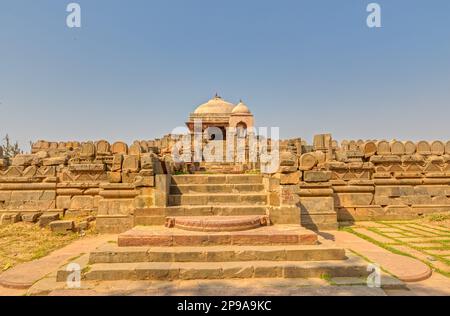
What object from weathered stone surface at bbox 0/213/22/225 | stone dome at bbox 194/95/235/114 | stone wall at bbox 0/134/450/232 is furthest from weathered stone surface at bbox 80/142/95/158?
stone dome at bbox 194/95/235/114

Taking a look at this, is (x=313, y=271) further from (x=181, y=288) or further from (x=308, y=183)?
(x=308, y=183)

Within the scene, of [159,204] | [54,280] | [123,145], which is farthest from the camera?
[123,145]

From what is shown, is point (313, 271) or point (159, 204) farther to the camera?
point (159, 204)

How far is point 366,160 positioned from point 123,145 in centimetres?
843

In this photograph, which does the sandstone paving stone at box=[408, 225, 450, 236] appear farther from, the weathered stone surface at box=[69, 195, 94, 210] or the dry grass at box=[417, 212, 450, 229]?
the weathered stone surface at box=[69, 195, 94, 210]

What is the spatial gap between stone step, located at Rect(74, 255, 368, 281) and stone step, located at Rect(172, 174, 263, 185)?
334 cm

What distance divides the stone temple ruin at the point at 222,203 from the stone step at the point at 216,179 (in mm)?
26

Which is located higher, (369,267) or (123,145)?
(123,145)

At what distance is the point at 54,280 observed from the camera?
4.16 metres

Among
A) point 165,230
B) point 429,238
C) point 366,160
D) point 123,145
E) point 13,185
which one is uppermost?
point 123,145

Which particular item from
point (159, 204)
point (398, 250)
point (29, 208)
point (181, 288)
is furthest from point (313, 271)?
point (29, 208)

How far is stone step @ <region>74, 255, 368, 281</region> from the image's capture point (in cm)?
418

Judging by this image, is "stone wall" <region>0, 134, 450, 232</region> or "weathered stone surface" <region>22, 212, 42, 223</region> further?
"weathered stone surface" <region>22, 212, 42, 223</region>

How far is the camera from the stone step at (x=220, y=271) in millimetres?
4180
